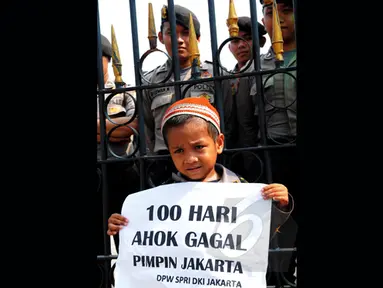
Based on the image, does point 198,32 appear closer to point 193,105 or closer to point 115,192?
point 193,105

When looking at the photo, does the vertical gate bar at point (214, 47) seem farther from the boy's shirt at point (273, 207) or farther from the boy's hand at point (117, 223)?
the boy's hand at point (117, 223)

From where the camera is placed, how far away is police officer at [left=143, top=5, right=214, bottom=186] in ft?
8.97

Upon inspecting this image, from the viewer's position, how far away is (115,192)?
3.04m

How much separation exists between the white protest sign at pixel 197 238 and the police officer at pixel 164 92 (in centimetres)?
38

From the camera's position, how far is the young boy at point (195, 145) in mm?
2199

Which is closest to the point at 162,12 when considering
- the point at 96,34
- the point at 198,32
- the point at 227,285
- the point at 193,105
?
the point at 198,32

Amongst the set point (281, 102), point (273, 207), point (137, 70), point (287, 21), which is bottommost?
point (273, 207)

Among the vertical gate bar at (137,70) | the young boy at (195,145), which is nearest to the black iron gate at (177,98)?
the vertical gate bar at (137,70)

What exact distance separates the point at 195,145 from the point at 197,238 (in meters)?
0.39

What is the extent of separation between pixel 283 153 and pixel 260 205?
1.97ft

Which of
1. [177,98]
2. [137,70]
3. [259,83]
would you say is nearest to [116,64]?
[137,70]

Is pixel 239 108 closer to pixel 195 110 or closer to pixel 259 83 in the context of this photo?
pixel 259 83

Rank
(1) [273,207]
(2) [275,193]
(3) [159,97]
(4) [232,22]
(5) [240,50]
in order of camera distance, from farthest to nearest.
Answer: (5) [240,50] < (3) [159,97] < (4) [232,22] < (1) [273,207] < (2) [275,193]

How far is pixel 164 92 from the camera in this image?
2883 millimetres
